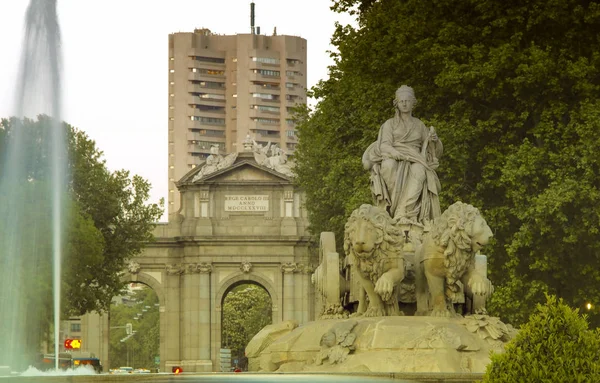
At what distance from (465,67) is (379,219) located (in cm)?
1226

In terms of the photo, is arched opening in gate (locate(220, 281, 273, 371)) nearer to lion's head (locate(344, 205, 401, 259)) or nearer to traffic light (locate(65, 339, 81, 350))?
traffic light (locate(65, 339, 81, 350))

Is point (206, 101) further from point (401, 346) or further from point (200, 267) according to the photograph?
point (401, 346)

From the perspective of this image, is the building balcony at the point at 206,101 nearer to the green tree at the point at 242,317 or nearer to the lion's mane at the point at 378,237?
the green tree at the point at 242,317

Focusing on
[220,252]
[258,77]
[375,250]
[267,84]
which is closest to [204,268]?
[220,252]

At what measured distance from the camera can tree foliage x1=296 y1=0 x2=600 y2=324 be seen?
32.2 metres

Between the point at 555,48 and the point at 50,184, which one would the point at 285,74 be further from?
the point at 555,48

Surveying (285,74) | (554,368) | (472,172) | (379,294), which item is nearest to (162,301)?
(472,172)

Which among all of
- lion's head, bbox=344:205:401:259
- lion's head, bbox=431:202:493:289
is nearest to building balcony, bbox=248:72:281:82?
lion's head, bbox=344:205:401:259

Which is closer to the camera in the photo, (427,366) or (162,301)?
(427,366)

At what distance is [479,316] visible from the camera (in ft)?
70.6

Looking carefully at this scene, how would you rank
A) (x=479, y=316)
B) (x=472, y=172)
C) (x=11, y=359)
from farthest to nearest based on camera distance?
(x=11, y=359) < (x=472, y=172) < (x=479, y=316)

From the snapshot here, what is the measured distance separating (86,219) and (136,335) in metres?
109

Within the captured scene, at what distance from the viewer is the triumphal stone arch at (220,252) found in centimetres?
8519

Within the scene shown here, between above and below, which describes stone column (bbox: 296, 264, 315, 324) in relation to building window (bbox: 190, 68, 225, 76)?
below
